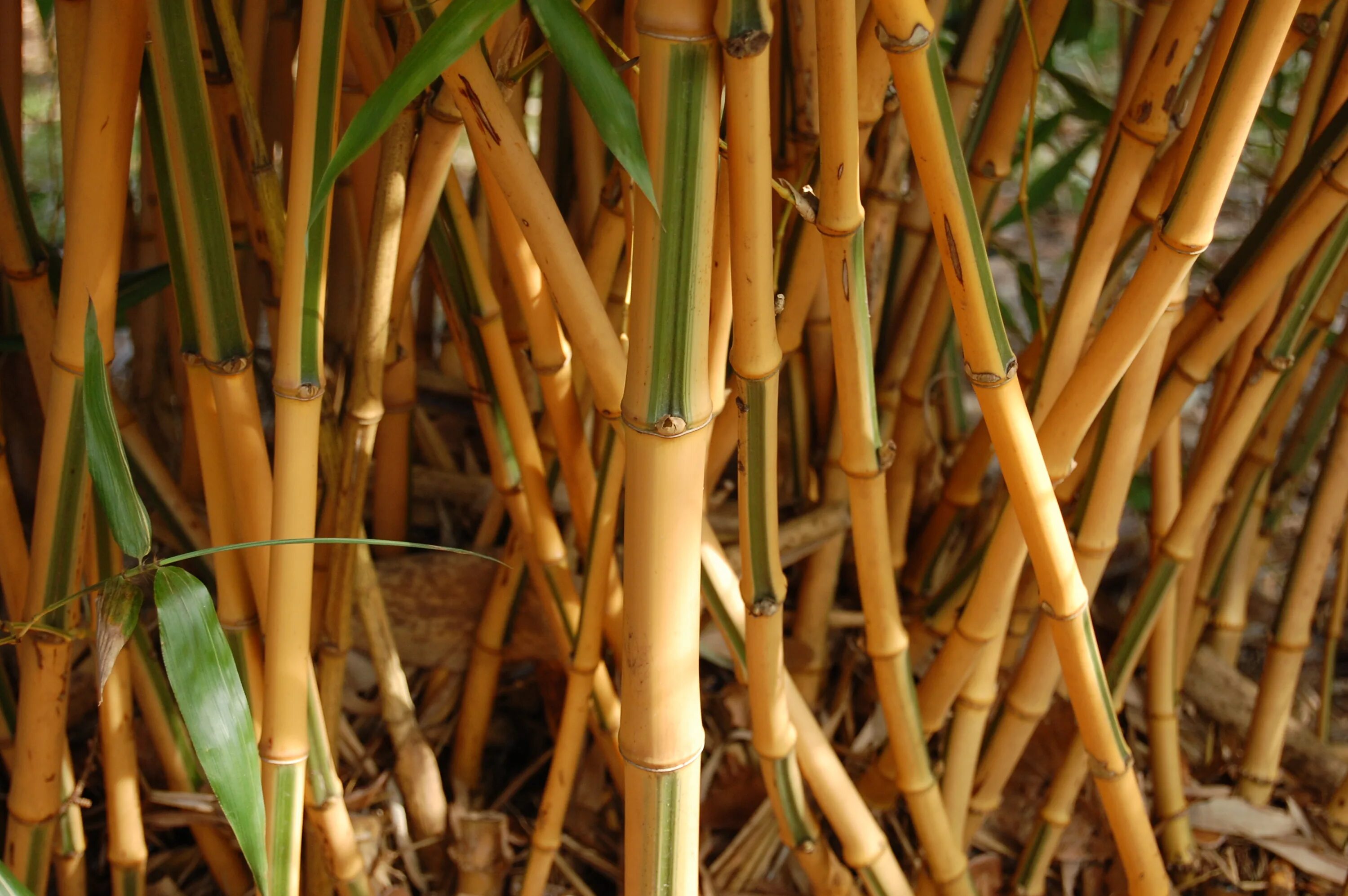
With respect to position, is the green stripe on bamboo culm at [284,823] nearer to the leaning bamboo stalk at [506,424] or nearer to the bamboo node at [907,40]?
the leaning bamboo stalk at [506,424]

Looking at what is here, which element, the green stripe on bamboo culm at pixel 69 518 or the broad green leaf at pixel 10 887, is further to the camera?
the green stripe on bamboo culm at pixel 69 518

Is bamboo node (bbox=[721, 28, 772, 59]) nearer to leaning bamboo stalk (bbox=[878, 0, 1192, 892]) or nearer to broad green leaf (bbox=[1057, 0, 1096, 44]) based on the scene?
leaning bamboo stalk (bbox=[878, 0, 1192, 892])

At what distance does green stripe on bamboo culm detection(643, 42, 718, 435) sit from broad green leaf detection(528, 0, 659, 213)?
0.8 inches

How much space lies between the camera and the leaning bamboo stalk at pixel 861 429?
1.25ft

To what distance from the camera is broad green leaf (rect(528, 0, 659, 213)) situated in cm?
32

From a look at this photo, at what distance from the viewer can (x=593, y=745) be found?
2.63 ft

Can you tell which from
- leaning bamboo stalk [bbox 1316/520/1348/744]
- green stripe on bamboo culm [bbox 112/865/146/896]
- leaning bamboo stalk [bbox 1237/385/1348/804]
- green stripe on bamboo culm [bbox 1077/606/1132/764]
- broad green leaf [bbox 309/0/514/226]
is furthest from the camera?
leaning bamboo stalk [bbox 1316/520/1348/744]

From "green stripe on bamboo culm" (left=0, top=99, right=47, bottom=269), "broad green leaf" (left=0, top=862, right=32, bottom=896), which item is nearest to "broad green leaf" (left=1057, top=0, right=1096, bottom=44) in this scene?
"green stripe on bamboo culm" (left=0, top=99, right=47, bottom=269)

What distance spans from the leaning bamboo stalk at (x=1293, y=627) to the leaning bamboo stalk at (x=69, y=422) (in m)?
0.74

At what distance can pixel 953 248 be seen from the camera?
416 mm

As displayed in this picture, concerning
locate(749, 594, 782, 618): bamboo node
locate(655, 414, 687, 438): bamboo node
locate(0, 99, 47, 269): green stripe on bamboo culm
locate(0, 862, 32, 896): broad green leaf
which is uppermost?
locate(0, 99, 47, 269): green stripe on bamboo culm

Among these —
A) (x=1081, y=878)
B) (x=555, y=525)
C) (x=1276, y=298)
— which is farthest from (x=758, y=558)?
(x=1081, y=878)

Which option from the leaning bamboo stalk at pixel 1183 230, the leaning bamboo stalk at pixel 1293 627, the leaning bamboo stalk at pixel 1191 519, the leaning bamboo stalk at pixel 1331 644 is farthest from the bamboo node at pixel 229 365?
the leaning bamboo stalk at pixel 1331 644

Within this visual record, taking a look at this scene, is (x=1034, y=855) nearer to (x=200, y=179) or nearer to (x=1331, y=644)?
(x=1331, y=644)
